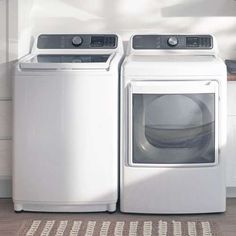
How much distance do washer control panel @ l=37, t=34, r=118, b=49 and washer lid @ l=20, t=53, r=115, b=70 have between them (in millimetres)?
108

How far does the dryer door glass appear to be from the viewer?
11.6ft

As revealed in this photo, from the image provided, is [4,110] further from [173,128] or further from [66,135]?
[173,128]

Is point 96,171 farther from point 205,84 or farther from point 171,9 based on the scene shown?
point 171,9

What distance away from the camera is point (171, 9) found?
13.7ft

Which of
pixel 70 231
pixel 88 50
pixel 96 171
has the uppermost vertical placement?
pixel 88 50

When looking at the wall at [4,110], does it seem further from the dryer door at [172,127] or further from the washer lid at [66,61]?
the dryer door at [172,127]

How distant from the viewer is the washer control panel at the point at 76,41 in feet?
13.4

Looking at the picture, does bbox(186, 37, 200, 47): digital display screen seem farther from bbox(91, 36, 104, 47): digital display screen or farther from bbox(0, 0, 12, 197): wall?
bbox(0, 0, 12, 197): wall

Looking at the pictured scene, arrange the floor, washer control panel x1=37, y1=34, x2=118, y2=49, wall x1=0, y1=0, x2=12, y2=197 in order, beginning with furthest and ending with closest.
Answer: washer control panel x1=37, y1=34, x2=118, y2=49 < wall x1=0, y1=0, x2=12, y2=197 < the floor

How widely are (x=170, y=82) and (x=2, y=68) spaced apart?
101cm

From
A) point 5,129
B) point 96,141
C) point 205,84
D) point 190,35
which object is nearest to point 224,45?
point 190,35

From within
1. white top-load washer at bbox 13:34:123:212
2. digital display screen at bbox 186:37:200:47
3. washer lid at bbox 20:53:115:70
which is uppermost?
digital display screen at bbox 186:37:200:47

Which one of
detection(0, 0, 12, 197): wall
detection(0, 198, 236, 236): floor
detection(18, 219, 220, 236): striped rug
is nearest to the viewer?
detection(18, 219, 220, 236): striped rug

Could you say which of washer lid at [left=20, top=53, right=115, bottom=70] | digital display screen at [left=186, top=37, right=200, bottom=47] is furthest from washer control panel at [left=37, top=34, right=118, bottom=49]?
digital display screen at [left=186, top=37, right=200, bottom=47]
